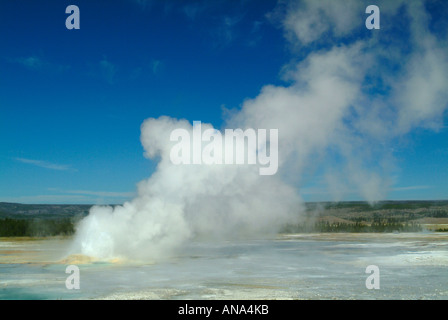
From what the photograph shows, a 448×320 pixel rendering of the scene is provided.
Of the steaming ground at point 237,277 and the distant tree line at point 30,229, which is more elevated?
the steaming ground at point 237,277

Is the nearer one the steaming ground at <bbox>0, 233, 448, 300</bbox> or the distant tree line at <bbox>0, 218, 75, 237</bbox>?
the steaming ground at <bbox>0, 233, 448, 300</bbox>

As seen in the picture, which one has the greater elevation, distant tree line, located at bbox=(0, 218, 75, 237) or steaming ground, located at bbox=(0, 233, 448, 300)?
steaming ground, located at bbox=(0, 233, 448, 300)

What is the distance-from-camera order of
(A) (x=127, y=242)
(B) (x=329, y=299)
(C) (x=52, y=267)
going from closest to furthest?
(B) (x=329, y=299) → (C) (x=52, y=267) → (A) (x=127, y=242)

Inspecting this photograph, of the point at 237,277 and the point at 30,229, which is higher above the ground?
the point at 237,277

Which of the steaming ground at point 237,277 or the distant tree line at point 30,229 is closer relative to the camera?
the steaming ground at point 237,277

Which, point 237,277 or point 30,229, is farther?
point 30,229
